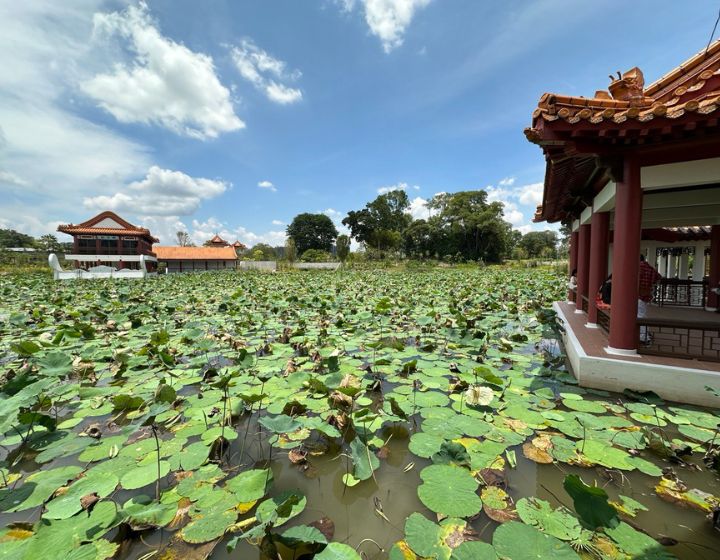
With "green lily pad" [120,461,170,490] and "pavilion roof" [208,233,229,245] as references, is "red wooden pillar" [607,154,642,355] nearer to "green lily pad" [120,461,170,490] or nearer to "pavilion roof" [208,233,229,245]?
"green lily pad" [120,461,170,490]

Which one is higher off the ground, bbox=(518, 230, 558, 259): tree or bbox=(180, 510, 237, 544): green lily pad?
bbox=(518, 230, 558, 259): tree

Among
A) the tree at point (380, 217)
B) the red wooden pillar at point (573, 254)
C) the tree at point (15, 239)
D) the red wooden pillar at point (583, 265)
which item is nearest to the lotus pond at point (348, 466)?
the red wooden pillar at point (583, 265)

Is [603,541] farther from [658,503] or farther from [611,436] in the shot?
[611,436]

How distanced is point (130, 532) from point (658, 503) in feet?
8.56

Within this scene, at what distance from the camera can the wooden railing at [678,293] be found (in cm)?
726

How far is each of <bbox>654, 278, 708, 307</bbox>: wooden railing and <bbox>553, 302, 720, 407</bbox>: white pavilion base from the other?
557 centimetres

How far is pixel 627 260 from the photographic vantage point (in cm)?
313

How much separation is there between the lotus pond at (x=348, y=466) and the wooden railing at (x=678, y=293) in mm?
5882

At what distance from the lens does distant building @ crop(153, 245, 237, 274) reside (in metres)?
36.4

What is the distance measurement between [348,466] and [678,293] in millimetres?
9694

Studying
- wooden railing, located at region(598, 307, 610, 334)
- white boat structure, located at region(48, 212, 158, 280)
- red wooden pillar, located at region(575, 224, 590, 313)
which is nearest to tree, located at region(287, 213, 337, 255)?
white boat structure, located at region(48, 212, 158, 280)

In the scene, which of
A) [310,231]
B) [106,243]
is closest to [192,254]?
[106,243]

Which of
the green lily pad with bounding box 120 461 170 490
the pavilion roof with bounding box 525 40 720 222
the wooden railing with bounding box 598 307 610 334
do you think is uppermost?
the pavilion roof with bounding box 525 40 720 222

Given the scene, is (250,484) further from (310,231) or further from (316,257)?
(310,231)
